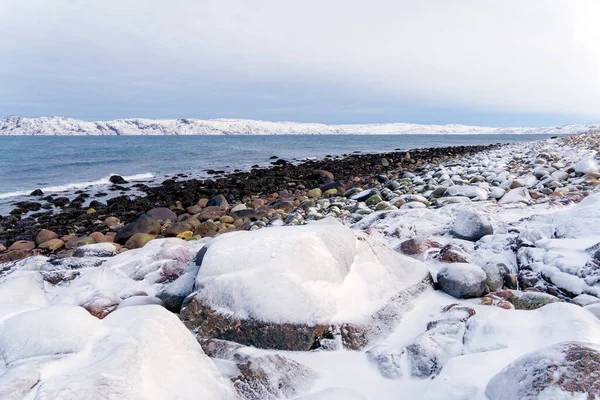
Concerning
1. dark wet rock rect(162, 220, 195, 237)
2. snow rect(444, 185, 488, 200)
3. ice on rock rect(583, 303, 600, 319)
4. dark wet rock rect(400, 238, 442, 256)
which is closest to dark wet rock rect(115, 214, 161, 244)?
dark wet rock rect(162, 220, 195, 237)

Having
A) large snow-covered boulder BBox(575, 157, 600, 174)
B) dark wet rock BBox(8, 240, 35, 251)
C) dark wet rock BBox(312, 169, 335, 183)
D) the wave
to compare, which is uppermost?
large snow-covered boulder BBox(575, 157, 600, 174)

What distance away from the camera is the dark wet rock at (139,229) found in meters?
7.73

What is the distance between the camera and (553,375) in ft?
4.83

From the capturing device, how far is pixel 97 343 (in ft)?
6.38

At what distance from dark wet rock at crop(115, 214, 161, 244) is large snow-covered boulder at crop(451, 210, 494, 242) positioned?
20.2 ft

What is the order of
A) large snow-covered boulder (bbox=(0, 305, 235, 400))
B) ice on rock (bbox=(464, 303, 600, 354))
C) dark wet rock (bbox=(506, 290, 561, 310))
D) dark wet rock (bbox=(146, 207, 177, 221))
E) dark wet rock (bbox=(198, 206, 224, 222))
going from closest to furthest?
large snow-covered boulder (bbox=(0, 305, 235, 400)) < ice on rock (bbox=(464, 303, 600, 354)) < dark wet rock (bbox=(506, 290, 561, 310)) < dark wet rock (bbox=(198, 206, 224, 222)) < dark wet rock (bbox=(146, 207, 177, 221))

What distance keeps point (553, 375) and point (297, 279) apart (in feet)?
5.49

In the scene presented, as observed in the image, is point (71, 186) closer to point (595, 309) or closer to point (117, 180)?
point (117, 180)

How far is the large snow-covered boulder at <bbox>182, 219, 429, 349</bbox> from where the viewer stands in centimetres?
262

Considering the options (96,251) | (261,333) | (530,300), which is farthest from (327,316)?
(96,251)

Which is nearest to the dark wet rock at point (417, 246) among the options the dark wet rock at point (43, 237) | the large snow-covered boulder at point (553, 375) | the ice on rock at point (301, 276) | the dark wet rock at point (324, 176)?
the ice on rock at point (301, 276)

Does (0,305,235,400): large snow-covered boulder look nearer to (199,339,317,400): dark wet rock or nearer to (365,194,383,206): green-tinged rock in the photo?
(199,339,317,400): dark wet rock

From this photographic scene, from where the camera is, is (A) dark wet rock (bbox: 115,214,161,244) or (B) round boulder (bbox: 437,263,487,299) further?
(A) dark wet rock (bbox: 115,214,161,244)

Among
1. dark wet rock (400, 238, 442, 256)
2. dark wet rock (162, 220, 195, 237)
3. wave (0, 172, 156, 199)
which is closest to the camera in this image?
dark wet rock (400, 238, 442, 256)
